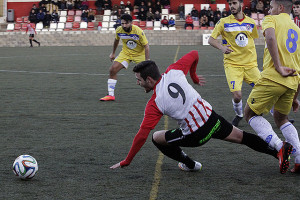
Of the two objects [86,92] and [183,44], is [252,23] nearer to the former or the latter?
[86,92]

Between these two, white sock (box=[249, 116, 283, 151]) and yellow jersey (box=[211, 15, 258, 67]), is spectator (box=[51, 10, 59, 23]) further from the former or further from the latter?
white sock (box=[249, 116, 283, 151])

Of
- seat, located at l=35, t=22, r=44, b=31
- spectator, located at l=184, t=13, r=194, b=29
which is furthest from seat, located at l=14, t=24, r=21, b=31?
spectator, located at l=184, t=13, r=194, b=29

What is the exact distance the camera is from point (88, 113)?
9.58 m

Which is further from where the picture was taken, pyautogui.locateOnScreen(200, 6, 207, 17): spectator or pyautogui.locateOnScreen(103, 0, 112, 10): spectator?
pyautogui.locateOnScreen(103, 0, 112, 10): spectator

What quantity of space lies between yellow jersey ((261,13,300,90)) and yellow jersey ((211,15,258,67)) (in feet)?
10.1

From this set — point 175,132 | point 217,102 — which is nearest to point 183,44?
point 217,102

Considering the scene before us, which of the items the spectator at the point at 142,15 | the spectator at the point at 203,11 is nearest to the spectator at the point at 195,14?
the spectator at the point at 203,11

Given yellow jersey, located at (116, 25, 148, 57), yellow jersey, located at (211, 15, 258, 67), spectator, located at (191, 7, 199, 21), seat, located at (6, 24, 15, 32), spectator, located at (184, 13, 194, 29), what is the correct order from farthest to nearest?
seat, located at (6, 24, 15, 32) < spectator, located at (191, 7, 199, 21) < spectator, located at (184, 13, 194, 29) < yellow jersey, located at (116, 25, 148, 57) < yellow jersey, located at (211, 15, 258, 67)

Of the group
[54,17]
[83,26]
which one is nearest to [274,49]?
[83,26]

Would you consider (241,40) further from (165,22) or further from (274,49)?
(165,22)

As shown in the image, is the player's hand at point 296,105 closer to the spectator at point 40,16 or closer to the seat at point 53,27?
the seat at point 53,27

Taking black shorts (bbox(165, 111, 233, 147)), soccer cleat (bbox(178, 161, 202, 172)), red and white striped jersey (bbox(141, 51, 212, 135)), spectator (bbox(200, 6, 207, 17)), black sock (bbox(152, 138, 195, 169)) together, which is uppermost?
spectator (bbox(200, 6, 207, 17))

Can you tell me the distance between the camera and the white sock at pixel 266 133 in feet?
17.4

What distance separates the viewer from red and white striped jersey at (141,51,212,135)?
4.75 meters
